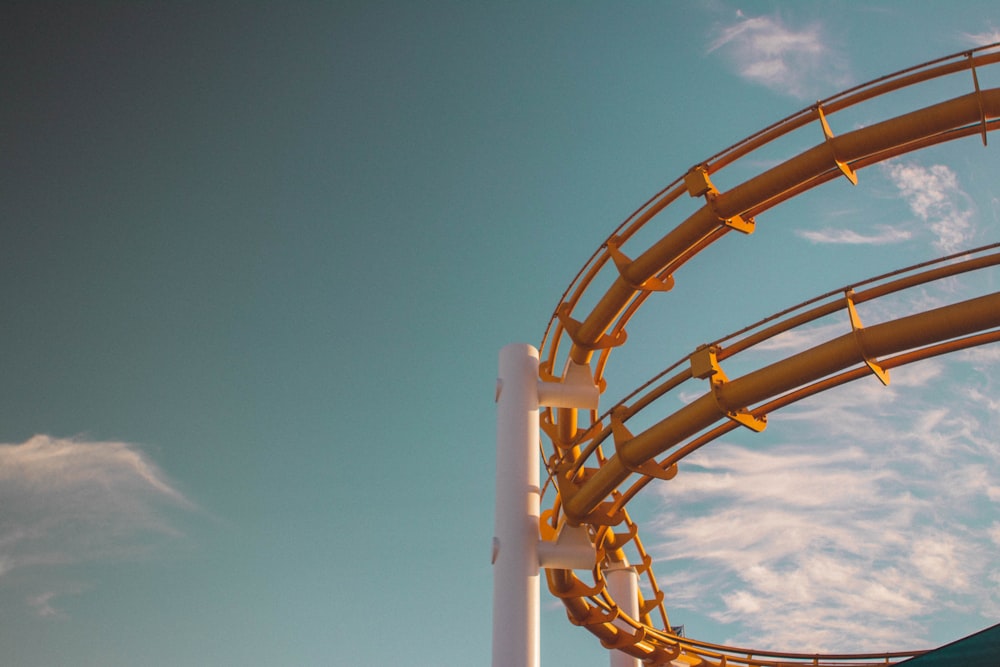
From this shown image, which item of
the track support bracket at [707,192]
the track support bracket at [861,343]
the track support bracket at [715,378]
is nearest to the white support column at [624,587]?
the track support bracket at [715,378]

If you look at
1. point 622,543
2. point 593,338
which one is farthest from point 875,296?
point 622,543

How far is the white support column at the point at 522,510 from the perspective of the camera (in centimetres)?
1162

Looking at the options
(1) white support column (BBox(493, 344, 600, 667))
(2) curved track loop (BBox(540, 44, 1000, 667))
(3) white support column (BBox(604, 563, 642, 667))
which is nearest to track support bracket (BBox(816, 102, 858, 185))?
(2) curved track loop (BBox(540, 44, 1000, 667))

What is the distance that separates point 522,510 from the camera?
1249cm

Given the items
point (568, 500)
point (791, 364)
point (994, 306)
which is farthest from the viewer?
point (568, 500)

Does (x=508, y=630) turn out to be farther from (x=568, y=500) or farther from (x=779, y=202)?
(x=779, y=202)

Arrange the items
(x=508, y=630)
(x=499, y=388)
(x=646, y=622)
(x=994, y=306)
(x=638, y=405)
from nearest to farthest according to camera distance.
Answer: (x=994, y=306) < (x=638, y=405) < (x=508, y=630) < (x=499, y=388) < (x=646, y=622)

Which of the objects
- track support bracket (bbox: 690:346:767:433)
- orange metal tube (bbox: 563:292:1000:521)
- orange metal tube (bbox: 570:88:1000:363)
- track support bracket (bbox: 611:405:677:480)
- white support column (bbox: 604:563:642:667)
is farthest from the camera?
white support column (bbox: 604:563:642:667)

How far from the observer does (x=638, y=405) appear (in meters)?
10.8

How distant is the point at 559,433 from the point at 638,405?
340 centimetres

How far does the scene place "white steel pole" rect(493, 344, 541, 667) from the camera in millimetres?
11570

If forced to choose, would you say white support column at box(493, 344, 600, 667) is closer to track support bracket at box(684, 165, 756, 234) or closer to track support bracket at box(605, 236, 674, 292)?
track support bracket at box(605, 236, 674, 292)

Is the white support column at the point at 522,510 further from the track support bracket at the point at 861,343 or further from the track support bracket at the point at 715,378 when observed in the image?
the track support bracket at the point at 861,343

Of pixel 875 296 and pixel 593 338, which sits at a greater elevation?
pixel 593 338
